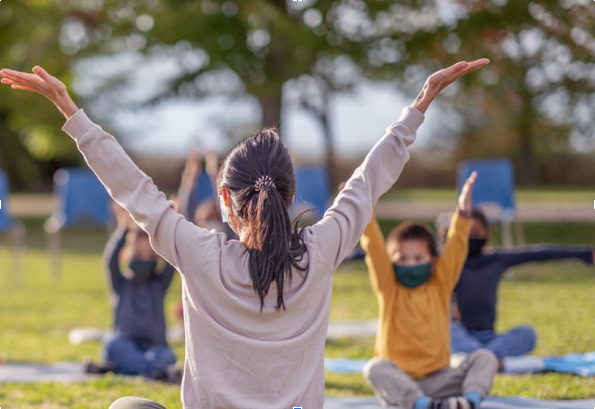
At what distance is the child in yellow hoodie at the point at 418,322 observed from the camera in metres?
3.80

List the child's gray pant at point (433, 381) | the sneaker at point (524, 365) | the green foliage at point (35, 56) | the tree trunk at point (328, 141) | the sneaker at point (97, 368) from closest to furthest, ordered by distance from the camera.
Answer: the child's gray pant at point (433, 381) < the sneaker at point (524, 365) < the sneaker at point (97, 368) < the green foliage at point (35, 56) < the tree trunk at point (328, 141)

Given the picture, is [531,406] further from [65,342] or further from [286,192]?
[65,342]

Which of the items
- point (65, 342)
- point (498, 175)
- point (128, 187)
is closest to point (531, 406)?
point (128, 187)

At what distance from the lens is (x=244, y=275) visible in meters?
Answer: 2.28

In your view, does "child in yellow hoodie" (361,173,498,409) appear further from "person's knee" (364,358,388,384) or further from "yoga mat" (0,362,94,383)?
"yoga mat" (0,362,94,383)

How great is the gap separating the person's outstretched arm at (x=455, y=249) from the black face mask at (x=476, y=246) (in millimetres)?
869

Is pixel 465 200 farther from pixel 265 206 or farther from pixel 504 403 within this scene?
pixel 265 206

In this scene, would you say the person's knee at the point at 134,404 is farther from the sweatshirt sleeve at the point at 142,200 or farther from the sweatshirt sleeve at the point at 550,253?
the sweatshirt sleeve at the point at 550,253

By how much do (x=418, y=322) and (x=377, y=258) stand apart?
0.34 m

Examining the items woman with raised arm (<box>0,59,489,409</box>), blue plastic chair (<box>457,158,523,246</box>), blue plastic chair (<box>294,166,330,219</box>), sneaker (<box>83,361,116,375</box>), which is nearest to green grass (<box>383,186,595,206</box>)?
blue plastic chair (<box>294,166,330,219</box>)

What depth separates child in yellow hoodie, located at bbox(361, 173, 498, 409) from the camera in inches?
150

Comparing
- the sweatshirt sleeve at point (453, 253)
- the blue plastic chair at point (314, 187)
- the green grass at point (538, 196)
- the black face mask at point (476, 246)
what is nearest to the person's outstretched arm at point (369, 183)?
the sweatshirt sleeve at point (453, 253)

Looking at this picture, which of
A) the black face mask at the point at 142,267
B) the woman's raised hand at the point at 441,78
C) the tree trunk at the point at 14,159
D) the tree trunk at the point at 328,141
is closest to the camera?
the woman's raised hand at the point at 441,78

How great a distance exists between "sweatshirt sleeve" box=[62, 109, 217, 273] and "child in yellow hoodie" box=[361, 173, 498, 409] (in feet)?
5.25
